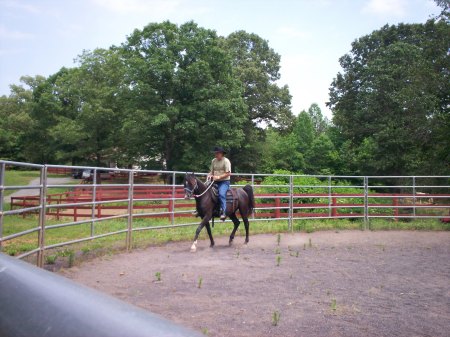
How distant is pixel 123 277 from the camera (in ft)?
19.2

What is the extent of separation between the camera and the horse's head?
830 cm

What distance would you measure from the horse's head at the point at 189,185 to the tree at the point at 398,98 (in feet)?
55.2

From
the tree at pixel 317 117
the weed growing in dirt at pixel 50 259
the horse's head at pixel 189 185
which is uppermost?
the tree at pixel 317 117

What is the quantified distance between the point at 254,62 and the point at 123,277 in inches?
1277

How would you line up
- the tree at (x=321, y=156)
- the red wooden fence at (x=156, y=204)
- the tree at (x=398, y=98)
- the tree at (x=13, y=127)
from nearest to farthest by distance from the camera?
the red wooden fence at (x=156, y=204) < the tree at (x=398, y=98) < the tree at (x=321, y=156) < the tree at (x=13, y=127)

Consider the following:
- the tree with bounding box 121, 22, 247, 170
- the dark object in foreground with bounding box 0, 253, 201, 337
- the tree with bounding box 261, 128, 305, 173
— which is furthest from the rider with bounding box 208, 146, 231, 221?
the tree with bounding box 261, 128, 305, 173

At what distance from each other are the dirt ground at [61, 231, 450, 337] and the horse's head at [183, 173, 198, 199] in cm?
120

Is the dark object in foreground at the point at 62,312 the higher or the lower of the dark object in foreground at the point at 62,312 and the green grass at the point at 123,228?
the higher

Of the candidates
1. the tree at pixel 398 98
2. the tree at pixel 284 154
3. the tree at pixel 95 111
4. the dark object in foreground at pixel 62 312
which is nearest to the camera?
the dark object in foreground at pixel 62 312

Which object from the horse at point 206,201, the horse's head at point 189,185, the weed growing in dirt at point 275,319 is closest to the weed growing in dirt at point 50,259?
the horse at point 206,201

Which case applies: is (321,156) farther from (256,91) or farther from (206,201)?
(206,201)

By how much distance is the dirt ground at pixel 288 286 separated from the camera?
398 centimetres

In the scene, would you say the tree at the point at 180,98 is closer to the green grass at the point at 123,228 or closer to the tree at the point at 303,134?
the green grass at the point at 123,228

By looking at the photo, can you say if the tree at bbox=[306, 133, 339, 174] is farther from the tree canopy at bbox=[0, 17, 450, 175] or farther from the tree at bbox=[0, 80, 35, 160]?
the tree at bbox=[0, 80, 35, 160]
